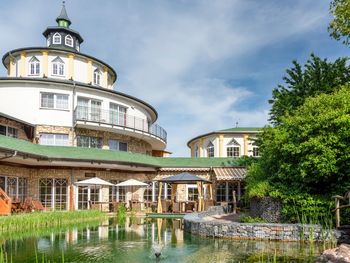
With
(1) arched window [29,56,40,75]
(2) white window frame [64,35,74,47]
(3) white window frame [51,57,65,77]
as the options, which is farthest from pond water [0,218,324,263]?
(2) white window frame [64,35,74,47]

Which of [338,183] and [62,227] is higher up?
[338,183]

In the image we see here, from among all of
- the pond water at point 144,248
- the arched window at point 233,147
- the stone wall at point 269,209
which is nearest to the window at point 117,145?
the pond water at point 144,248

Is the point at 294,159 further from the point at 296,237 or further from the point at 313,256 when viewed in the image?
the point at 313,256

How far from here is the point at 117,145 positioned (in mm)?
32906

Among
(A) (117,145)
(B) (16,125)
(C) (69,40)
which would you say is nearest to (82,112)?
(A) (117,145)

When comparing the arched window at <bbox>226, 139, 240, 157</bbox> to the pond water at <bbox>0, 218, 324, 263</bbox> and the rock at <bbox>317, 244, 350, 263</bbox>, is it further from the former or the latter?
the rock at <bbox>317, 244, 350, 263</bbox>

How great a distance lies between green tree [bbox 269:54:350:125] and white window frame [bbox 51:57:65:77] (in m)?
19.9

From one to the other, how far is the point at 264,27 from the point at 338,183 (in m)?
10.7

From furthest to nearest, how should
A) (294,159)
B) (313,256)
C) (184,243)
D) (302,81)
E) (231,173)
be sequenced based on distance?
(231,173)
(302,81)
(294,159)
(184,243)
(313,256)

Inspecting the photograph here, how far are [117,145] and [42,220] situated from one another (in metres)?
15.7

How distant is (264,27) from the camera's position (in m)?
21.5

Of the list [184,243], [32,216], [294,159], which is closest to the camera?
[184,243]

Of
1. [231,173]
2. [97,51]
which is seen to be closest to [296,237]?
[231,173]

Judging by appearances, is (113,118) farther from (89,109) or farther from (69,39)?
(69,39)
